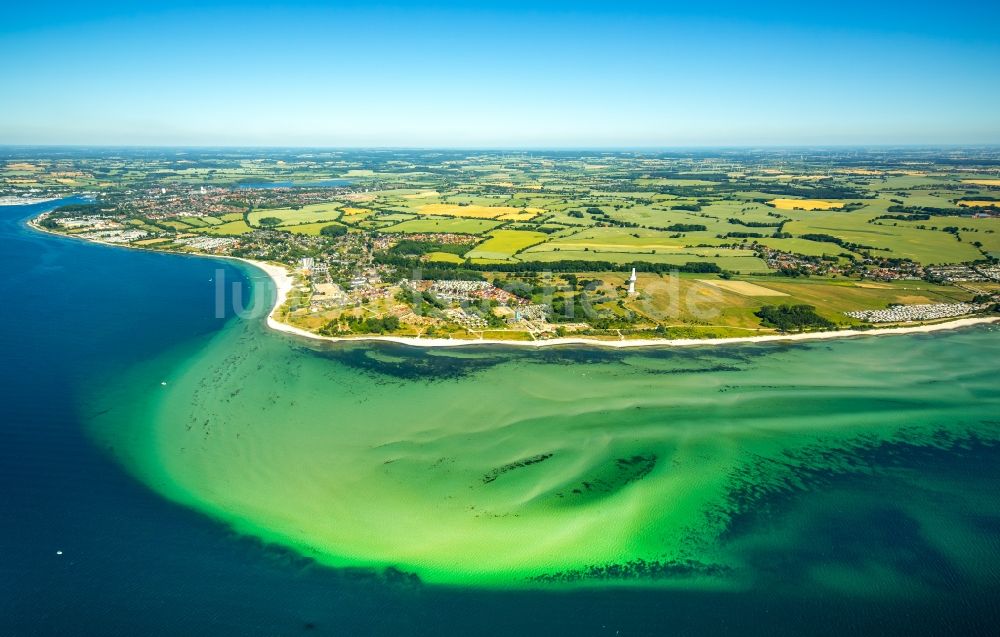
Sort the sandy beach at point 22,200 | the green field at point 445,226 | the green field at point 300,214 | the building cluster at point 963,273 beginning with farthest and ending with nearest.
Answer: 1. the sandy beach at point 22,200
2. the green field at point 300,214
3. the green field at point 445,226
4. the building cluster at point 963,273

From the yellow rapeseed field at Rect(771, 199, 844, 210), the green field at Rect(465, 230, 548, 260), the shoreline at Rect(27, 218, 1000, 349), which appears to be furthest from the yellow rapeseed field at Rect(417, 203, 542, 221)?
the shoreline at Rect(27, 218, 1000, 349)

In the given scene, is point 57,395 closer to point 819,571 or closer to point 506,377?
point 506,377

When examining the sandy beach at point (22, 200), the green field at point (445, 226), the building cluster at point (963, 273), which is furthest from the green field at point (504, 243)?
the sandy beach at point (22, 200)

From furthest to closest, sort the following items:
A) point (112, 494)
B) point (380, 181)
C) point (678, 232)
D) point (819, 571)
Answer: point (380, 181), point (678, 232), point (112, 494), point (819, 571)

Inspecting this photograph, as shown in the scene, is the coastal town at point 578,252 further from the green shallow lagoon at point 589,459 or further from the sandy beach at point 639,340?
the green shallow lagoon at point 589,459

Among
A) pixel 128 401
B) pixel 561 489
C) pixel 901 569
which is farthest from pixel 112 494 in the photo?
pixel 901 569
